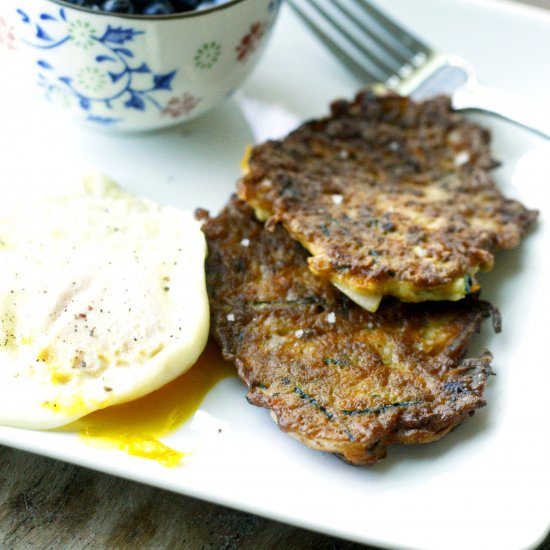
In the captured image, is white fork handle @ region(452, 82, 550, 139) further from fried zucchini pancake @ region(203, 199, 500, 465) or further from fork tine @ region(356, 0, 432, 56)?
fried zucchini pancake @ region(203, 199, 500, 465)

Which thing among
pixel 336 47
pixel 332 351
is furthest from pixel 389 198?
pixel 336 47

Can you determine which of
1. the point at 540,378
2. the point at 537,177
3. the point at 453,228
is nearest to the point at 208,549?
the point at 540,378

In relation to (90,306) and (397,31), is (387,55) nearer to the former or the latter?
(397,31)

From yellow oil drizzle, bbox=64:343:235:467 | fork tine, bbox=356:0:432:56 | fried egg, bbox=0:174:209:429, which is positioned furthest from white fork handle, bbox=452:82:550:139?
yellow oil drizzle, bbox=64:343:235:467

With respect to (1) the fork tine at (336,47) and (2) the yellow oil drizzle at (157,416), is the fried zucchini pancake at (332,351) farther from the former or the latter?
(1) the fork tine at (336,47)

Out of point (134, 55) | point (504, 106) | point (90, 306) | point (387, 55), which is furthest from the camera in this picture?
point (387, 55)

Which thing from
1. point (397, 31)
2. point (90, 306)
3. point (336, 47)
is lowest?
point (90, 306)
